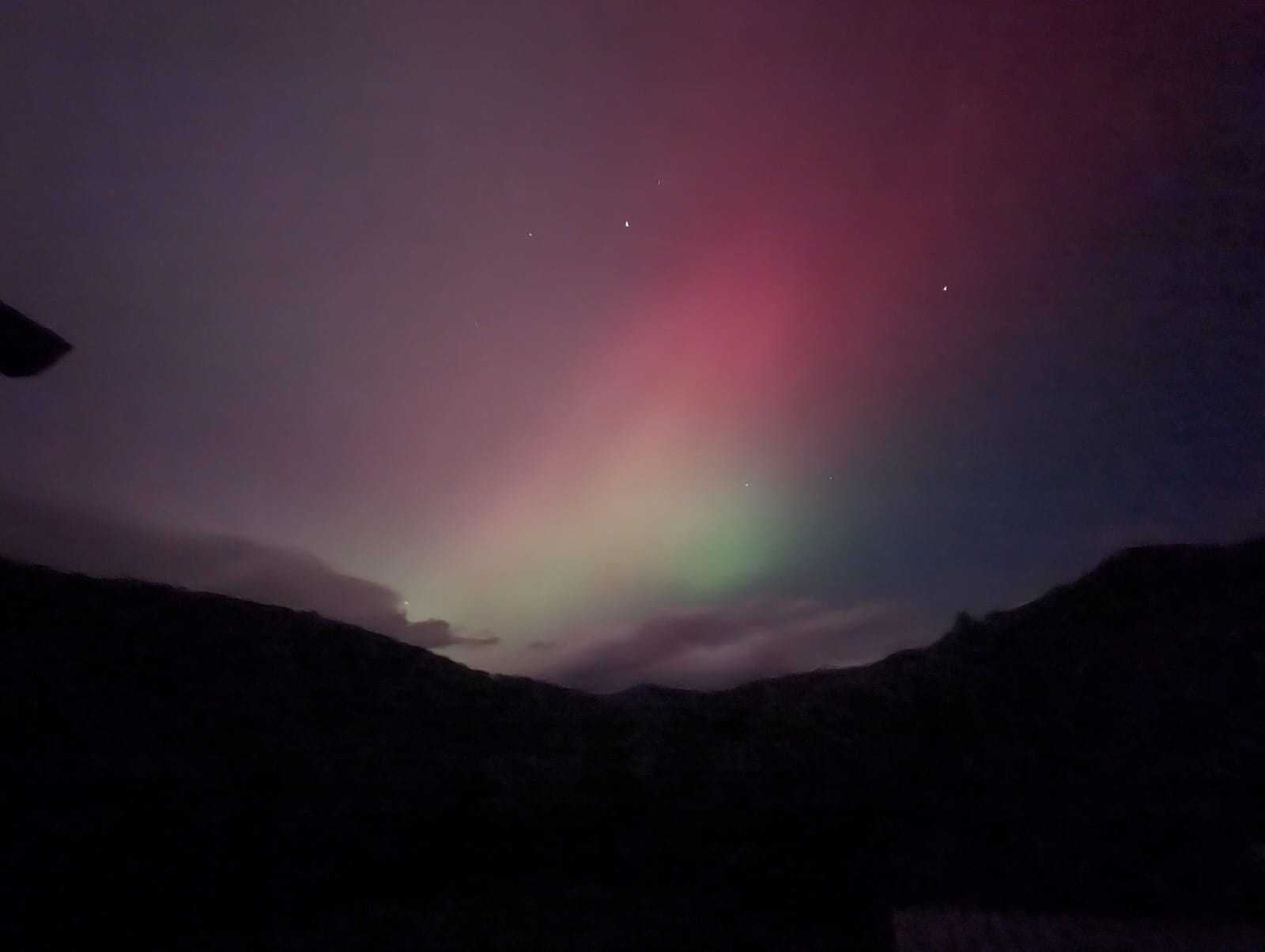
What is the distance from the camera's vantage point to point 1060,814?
9055mm

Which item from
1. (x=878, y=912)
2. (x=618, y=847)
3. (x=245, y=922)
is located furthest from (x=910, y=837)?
(x=245, y=922)

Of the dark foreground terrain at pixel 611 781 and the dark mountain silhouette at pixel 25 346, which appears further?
the dark foreground terrain at pixel 611 781

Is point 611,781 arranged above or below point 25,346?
below

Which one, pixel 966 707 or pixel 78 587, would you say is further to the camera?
pixel 966 707

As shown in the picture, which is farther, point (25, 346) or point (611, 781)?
point (611, 781)

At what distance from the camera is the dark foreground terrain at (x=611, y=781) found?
26.4 ft

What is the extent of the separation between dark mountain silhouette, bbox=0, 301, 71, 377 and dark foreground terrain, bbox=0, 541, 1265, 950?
3433 mm

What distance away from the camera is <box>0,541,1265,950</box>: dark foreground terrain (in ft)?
26.4

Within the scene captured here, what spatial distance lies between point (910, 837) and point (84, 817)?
983 centimetres

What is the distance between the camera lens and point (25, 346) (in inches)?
249

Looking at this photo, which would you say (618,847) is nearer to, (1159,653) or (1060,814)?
(1060,814)

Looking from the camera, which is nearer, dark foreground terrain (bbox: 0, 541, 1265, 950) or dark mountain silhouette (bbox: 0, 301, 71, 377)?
dark mountain silhouette (bbox: 0, 301, 71, 377)

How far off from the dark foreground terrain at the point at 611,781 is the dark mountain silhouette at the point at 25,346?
→ 3.43m

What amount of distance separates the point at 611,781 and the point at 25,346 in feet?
26.8
